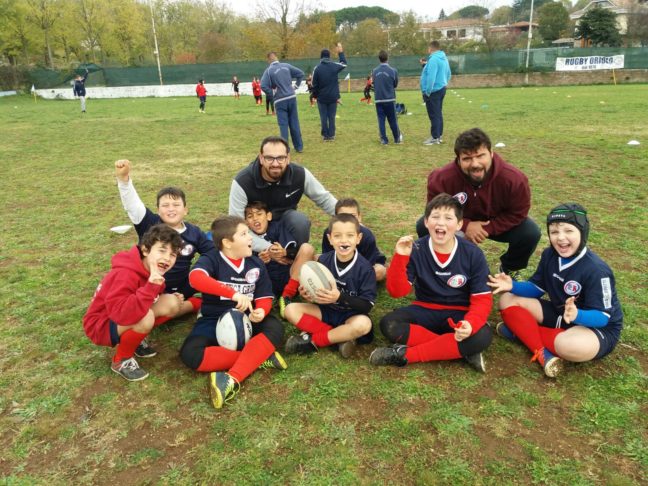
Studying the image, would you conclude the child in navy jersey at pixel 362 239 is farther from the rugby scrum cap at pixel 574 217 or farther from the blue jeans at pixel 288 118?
the blue jeans at pixel 288 118

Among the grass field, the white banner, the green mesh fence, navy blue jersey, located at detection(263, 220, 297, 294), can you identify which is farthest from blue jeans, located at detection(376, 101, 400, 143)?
the white banner

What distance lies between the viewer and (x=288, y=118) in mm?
9938

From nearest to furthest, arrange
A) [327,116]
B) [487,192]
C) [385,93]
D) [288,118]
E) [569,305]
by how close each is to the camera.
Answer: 1. [569,305]
2. [487,192]
3. [288,118]
4. [385,93]
5. [327,116]

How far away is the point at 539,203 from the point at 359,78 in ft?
93.8

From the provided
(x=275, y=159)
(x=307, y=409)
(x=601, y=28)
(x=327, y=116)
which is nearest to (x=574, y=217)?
(x=307, y=409)

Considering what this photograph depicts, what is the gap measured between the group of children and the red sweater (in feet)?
2.43

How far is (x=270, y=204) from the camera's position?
13.5ft

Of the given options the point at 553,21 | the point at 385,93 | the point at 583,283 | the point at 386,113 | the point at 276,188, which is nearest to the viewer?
the point at 583,283

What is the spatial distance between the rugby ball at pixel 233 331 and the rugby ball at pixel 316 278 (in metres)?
0.49

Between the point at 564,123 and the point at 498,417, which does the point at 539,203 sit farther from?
the point at 564,123

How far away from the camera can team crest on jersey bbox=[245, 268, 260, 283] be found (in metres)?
3.21

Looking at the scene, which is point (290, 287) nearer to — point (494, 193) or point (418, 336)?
point (418, 336)

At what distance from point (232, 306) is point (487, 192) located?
2207mm

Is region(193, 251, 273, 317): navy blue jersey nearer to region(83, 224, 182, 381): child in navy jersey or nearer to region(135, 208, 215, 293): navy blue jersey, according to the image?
region(83, 224, 182, 381): child in navy jersey
